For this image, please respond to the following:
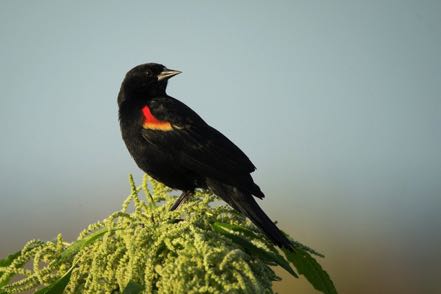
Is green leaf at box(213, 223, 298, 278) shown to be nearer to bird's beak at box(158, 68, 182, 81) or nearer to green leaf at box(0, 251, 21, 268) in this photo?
green leaf at box(0, 251, 21, 268)

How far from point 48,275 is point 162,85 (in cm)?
277

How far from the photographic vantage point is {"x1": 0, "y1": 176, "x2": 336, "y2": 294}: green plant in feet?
4.68

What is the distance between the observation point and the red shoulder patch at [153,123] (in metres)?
3.60

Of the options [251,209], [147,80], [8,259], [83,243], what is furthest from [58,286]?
[147,80]

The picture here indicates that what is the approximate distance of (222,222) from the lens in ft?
6.12

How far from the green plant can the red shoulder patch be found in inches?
65.6

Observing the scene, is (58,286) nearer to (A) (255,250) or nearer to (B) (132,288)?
(B) (132,288)

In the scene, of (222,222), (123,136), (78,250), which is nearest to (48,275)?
(78,250)

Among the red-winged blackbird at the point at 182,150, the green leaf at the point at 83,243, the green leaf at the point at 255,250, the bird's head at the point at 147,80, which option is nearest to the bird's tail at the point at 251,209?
the red-winged blackbird at the point at 182,150

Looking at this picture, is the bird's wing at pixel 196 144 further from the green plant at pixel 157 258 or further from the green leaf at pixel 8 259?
the green leaf at pixel 8 259

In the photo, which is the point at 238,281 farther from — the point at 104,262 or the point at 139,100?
the point at 139,100

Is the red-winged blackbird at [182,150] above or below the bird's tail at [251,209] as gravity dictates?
above

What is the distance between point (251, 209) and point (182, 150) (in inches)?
35.6

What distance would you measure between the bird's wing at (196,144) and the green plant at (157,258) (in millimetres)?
1309
